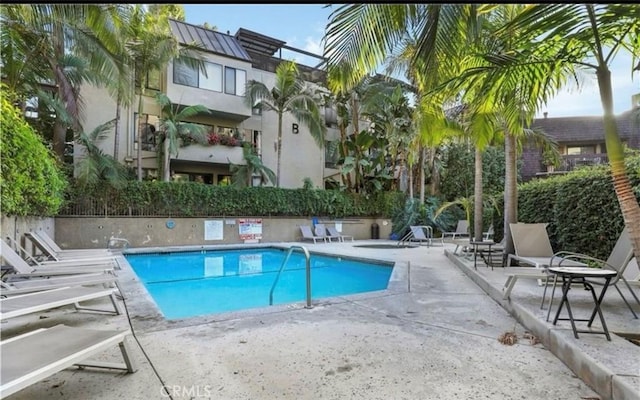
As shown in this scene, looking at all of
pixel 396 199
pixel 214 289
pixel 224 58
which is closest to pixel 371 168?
pixel 396 199

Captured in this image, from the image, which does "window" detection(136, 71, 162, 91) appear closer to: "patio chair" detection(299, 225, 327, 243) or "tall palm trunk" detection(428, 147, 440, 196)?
"patio chair" detection(299, 225, 327, 243)

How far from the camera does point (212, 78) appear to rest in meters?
18.4

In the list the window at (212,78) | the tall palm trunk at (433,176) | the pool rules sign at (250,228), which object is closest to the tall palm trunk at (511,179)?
the pool rules sign at (250,228)

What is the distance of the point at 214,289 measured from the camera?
808 centimetres

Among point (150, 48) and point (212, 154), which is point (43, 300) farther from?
point (212, 154)

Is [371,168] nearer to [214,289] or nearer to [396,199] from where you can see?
[396,199]

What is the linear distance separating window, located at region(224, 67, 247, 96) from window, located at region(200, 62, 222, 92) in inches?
11.7

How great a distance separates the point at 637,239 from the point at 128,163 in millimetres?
17598

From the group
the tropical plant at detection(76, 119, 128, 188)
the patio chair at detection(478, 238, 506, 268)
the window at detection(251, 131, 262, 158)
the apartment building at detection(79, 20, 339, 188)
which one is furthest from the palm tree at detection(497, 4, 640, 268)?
the window at detection(251, 131, 262, 158)

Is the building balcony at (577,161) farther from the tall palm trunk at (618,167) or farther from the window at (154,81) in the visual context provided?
the window at (154,81)

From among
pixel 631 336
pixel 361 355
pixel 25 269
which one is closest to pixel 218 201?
A: pixel 25 269

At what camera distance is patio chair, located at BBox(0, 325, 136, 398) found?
200 cm

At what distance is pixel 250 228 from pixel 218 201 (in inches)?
75.1

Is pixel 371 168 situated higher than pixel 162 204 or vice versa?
pixel 371 168
